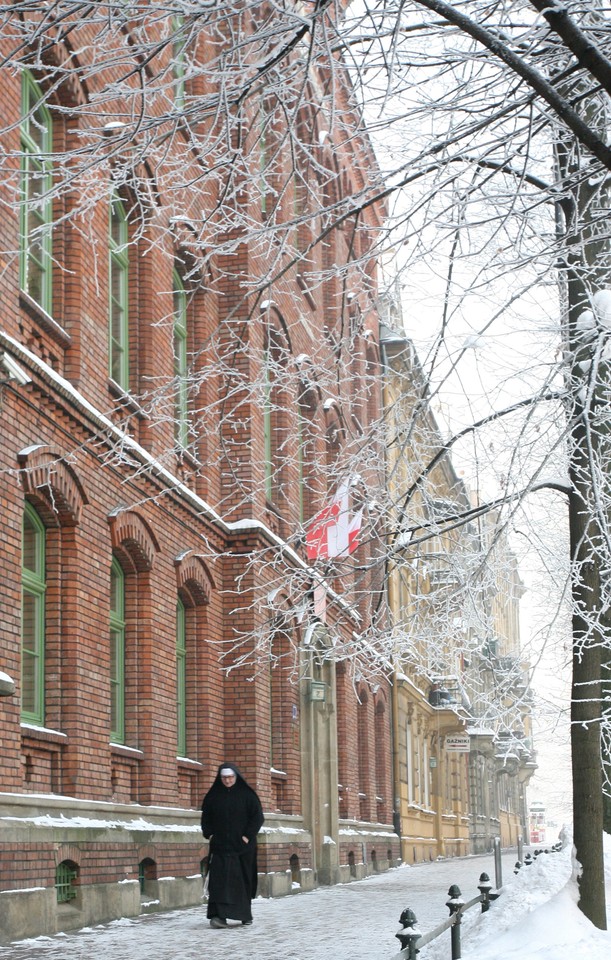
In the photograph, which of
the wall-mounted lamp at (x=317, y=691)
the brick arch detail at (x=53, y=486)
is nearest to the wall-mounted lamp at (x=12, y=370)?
the brick arch detail at (x=53, y=486)

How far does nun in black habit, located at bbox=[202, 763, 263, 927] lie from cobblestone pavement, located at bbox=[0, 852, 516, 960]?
22cm

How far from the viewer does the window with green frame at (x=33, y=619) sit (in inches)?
531

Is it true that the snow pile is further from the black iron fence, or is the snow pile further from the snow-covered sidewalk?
the black iron fence

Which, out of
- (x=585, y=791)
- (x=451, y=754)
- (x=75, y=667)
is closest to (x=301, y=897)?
(x=75, y=667)

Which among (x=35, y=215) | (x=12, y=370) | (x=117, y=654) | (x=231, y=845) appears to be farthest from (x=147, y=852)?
(x=35, y=215)

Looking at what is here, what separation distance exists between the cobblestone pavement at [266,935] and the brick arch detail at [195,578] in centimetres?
392

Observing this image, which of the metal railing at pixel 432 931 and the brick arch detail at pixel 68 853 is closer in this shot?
the metal railing at pixel 432 931

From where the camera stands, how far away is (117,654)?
639 inches

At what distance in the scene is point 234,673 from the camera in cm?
2022

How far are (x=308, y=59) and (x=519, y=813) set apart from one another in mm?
80587

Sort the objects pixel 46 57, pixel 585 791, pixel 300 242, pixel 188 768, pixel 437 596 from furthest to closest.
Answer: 1. pixel 300 242
2. pixel 188 768
3. pixel 46 57
4. pixel 437 596
5. pixel 585 791

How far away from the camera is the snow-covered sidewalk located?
948 cm

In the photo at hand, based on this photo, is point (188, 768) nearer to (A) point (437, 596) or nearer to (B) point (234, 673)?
(B) point (234, 673)

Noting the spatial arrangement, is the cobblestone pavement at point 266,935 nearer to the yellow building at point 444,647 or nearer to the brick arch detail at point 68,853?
the brick arch detail at point 68,853
